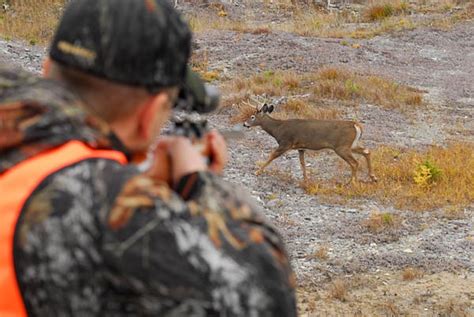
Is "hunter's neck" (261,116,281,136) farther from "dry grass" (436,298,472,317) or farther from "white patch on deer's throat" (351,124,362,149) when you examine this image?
"dry grass" (436,298,472,317)

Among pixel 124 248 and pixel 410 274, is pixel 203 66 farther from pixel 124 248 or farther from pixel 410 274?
pixel 124 248

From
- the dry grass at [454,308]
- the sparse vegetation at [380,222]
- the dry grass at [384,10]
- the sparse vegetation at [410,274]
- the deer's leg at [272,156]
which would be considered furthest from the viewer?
the dry grass at [384,10]

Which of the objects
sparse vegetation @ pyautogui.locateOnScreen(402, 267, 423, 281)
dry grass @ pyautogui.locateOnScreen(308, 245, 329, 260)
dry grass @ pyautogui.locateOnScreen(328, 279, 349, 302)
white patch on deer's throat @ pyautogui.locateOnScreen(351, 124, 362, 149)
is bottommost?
white patch on deer's throat @ pyautogui.locateOnScreen(351, 124, 362, 149)

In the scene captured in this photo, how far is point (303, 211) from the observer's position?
9.52 m

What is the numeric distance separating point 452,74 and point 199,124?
19.2 metres

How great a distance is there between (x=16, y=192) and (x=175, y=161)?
29cm

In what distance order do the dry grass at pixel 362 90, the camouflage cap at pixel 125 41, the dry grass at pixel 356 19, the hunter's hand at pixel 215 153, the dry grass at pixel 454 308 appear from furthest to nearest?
the dry grass at pixel 356 19
the dry grass at pixel 362 90
the dry grass at pixel 454 308
the hunter's hand at pixel 215 153
the camouflage cap at pixel 125 41

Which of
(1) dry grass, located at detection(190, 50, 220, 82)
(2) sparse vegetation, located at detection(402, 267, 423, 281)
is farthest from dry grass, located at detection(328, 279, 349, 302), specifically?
(1) dry grass, located at detection(190, 50, 220, 82)

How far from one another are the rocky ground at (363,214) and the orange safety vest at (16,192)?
2079 mm

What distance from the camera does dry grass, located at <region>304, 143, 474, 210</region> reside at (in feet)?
32.3

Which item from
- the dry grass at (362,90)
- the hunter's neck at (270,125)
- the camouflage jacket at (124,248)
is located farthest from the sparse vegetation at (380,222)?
the camouflage jacket at (124,248)

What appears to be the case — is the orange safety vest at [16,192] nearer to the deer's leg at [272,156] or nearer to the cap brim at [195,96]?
the cap brim at [195,96]

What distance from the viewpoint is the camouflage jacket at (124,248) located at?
4.05 feet

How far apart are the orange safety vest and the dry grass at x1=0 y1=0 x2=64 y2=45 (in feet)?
60.3
